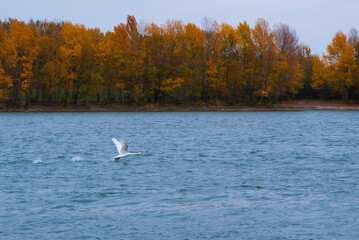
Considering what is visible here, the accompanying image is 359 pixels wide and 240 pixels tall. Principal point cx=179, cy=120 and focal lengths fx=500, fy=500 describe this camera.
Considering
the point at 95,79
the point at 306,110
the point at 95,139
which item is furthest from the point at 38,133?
the point at 306,110

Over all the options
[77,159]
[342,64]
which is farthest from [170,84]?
[77,159]

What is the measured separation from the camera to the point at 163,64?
9212 cm

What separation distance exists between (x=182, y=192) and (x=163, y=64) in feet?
241

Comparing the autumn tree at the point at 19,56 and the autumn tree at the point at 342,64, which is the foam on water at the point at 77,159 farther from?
the autumn tree at the point at 342,64

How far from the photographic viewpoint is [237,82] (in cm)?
9550

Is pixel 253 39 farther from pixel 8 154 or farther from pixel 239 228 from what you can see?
pixel 239 228

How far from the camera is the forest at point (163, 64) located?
84812 millimetres

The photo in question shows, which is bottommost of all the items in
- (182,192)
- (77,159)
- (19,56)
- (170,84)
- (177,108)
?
(182,192)

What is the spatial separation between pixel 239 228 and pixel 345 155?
57.7 ft

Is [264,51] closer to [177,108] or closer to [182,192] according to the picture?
[177,108]

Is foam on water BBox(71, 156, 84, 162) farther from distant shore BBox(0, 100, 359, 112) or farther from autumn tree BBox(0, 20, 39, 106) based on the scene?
distant shore BBox(0, 100, 359, 112)

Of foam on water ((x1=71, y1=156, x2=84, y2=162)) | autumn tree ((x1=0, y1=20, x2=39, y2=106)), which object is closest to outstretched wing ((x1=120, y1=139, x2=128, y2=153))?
foam on water ((x1=71, y1=156, x2=84, y2=162))

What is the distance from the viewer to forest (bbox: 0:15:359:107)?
278 feet

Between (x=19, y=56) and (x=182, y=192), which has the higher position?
(x=19, y=56)
